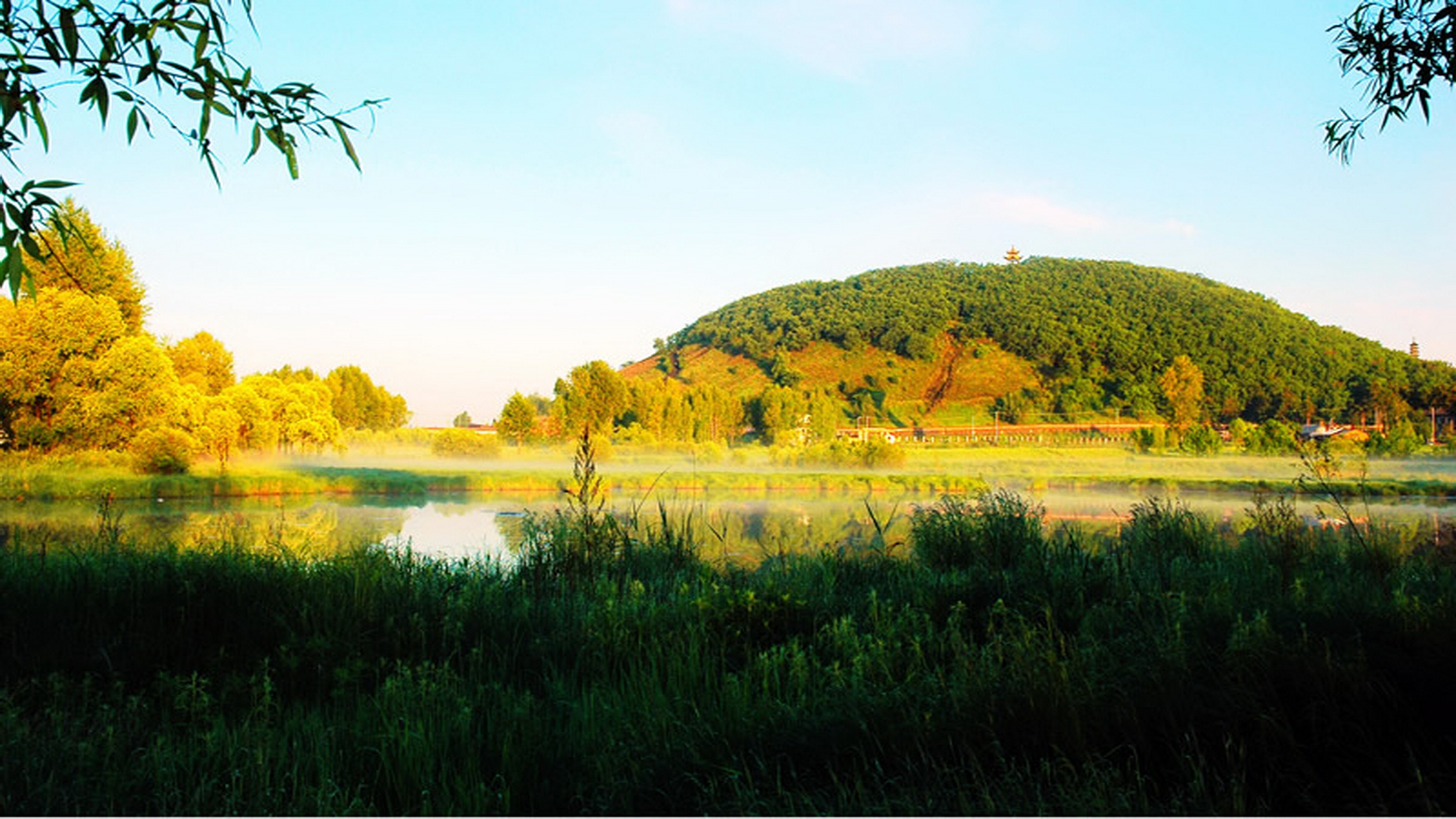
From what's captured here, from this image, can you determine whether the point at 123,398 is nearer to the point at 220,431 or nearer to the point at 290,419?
the point at 220,431

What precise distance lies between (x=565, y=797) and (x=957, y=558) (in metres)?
5.84

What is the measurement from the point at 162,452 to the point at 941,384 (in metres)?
69.4

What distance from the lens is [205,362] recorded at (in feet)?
113

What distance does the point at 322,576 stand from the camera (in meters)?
5.46

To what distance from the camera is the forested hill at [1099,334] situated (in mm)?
61219

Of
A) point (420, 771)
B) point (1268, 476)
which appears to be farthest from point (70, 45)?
point (1268, 476)

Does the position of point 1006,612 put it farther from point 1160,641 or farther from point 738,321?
point 738,321

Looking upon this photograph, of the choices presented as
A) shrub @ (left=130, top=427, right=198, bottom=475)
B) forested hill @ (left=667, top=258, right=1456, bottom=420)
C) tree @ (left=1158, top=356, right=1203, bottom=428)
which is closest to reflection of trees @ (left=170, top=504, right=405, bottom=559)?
shrub @ (left=130, top=427, right=198, bottom=475)

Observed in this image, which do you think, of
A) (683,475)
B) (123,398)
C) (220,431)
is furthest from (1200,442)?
(123,398)

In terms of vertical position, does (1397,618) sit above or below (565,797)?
above

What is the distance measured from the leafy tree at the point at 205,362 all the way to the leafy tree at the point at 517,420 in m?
11.4

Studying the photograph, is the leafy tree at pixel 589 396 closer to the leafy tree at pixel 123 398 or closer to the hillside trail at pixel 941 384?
the leafy tree at pixel 123 398

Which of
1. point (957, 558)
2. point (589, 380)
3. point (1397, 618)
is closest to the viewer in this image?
point (1397, 618)


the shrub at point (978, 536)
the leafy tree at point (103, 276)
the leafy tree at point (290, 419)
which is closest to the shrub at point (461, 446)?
the leafy tree at point (290, 419)
